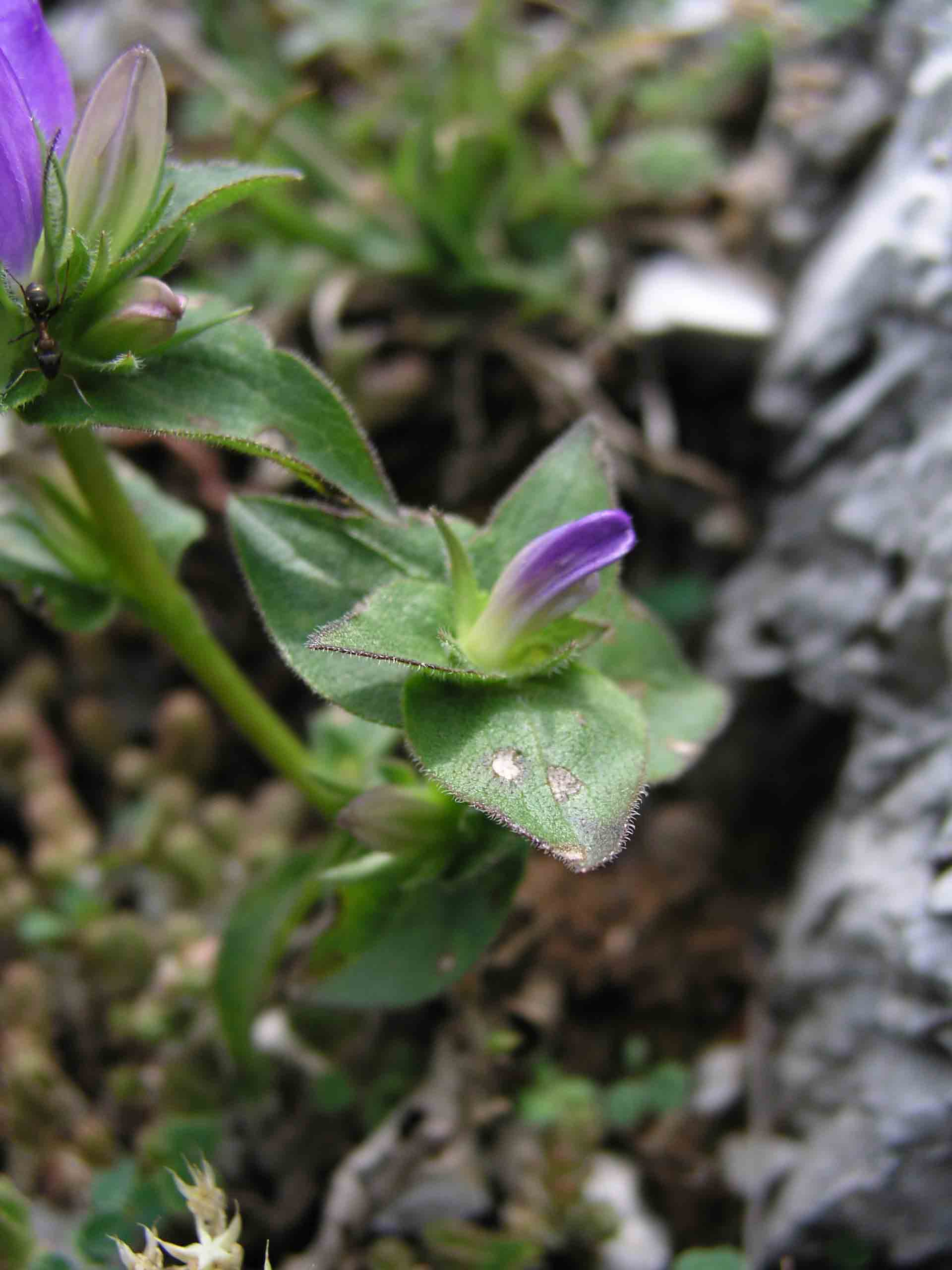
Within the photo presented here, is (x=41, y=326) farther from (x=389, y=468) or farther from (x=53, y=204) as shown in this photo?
(x=389, y=468)

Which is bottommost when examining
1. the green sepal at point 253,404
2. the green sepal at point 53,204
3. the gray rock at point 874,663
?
the gray rock at point 874,663

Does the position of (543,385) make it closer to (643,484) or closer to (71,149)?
(643,484)

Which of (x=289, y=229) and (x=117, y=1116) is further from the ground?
(x=289, y=229)

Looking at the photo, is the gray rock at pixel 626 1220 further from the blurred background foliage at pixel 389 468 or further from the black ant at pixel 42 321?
the black ant at pixel 42 321

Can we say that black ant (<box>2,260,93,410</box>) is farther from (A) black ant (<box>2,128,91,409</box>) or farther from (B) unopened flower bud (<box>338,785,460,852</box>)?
(B) unopened flower bud (<box>338,785,460,852</box>)

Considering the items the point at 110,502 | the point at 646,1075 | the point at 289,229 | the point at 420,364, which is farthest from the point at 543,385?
the point at 646,1075

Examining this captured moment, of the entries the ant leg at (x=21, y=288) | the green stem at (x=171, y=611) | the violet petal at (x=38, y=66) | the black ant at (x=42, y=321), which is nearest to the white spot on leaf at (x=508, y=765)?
the green stem at (x=171, y=611)
